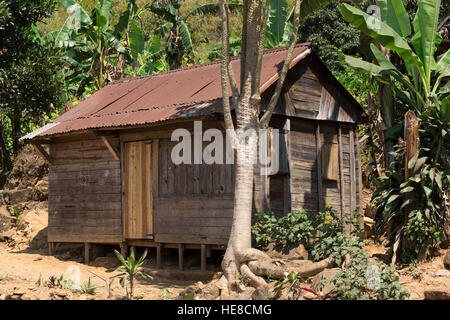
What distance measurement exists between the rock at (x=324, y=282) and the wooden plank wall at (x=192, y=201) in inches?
122

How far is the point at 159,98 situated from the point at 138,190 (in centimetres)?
211

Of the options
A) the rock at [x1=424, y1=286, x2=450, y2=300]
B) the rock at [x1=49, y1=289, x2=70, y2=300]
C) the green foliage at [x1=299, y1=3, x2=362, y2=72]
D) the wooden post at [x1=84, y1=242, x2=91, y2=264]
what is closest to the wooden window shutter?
the rock at [x1=424, y1=286, x2=450, y2=300]

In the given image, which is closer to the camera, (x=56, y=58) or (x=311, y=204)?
(x=311, y=204)

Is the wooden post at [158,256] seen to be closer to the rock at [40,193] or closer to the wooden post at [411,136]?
the wooden post at [411,136]

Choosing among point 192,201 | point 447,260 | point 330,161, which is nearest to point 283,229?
point 192,201

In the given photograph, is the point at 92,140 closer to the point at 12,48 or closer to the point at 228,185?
the point at 228,185

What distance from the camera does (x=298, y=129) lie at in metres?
12.7

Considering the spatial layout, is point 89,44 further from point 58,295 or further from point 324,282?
point 324,282

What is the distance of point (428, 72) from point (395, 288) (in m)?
4.11

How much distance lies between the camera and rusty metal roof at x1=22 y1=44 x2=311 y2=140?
38.3ft

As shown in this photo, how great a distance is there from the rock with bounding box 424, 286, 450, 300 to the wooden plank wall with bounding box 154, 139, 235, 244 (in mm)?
4460

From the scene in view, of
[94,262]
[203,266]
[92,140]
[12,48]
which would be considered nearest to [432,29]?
[203,266]

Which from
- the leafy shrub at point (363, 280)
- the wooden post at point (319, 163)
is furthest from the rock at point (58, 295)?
the wooden post at point (319, 163)

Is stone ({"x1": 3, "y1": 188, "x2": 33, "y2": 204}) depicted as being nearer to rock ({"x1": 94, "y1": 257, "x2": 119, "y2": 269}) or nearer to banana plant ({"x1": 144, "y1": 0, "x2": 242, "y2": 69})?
rock ({"x1": 94, "y1": 257, "x2": 119, "y2": 269})
